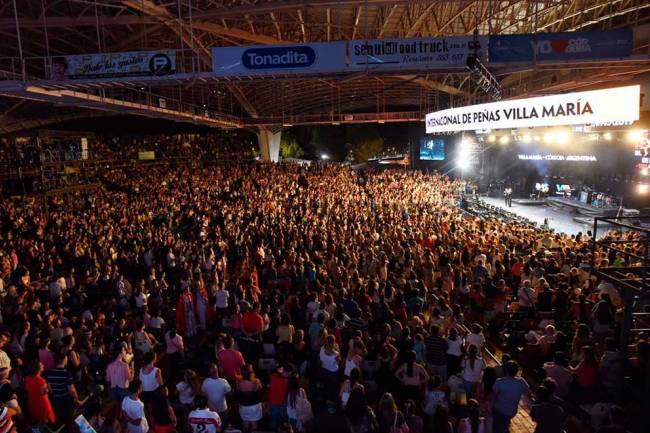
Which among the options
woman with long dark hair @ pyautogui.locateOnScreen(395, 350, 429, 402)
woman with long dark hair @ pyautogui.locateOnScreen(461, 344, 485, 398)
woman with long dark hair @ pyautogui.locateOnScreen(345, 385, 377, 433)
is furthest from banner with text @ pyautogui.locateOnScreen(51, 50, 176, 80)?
woman with long dark hair @ pyautogui.locateOnScreen(461, 344, 485, 398)

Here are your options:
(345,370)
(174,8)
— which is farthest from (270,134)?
(345,370)

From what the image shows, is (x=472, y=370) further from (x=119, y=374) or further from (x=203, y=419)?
(x=119, y=374)

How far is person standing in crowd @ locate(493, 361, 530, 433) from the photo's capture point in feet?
16.8

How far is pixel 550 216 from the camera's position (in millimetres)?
22906

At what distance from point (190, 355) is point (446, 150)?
35839 millimetres

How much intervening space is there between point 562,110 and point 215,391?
305 inches

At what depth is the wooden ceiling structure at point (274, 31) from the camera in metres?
13.4

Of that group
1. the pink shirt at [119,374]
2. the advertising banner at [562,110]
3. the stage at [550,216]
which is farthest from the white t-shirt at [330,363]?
the stage at [550,216]

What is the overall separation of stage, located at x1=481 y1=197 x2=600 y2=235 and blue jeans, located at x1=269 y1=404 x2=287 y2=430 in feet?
56.6

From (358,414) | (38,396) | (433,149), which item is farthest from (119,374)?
(433,149)

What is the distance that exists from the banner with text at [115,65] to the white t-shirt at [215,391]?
813cm

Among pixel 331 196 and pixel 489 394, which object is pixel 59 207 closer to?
pixel 331 196

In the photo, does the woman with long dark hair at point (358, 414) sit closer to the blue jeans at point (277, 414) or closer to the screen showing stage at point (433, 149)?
the blue jeans at point (277, 414)

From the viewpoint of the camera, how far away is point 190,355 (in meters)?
7.59
